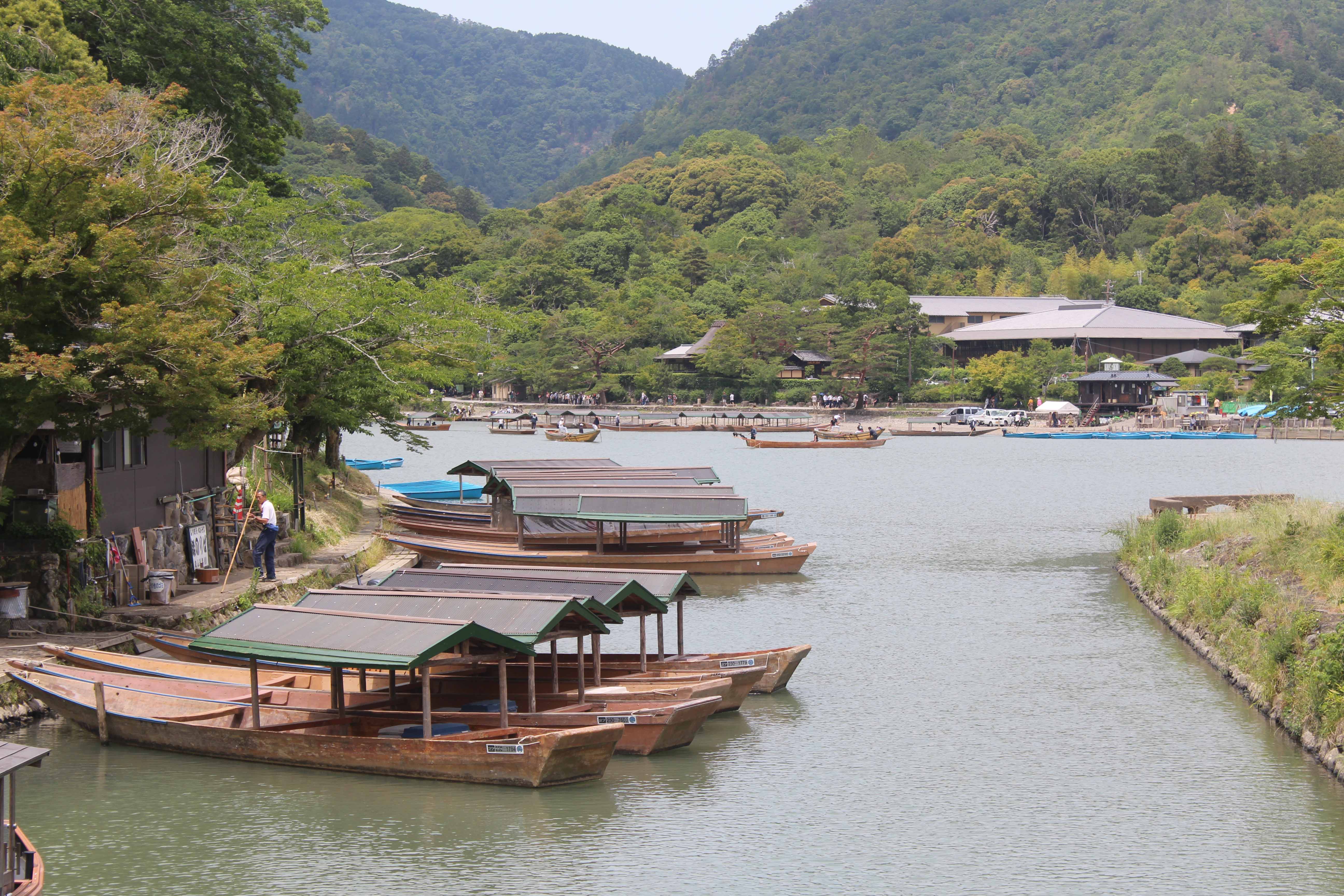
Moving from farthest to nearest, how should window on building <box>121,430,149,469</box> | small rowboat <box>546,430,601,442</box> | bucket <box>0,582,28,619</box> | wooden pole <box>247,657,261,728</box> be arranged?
small rowboat <box>546,430,601,442</box> < window on building <box>121,430,149,469</box> < bucket <box>0,582,28,619</box> < wooden pole <box>247,657,261,728</box>

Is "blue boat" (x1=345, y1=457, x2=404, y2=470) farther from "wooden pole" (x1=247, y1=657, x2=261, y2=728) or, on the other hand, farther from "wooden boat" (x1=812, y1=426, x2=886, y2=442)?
"wooden pole" (x1=247, y1=657, x2=261, y2=728)

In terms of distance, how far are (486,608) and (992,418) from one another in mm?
85705

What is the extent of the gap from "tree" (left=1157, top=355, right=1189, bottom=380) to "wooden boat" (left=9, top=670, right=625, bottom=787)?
96732mm

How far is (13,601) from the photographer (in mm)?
18438

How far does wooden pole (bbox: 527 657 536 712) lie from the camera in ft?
50.8

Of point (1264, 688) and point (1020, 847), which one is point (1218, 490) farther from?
point (1020, 847)

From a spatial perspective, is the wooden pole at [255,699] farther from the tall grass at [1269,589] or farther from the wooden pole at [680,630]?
the tall grass at [1269,589]

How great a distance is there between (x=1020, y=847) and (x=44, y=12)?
28338 mm

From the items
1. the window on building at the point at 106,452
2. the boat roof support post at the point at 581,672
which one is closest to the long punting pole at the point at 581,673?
the boat roof support post at the point at 581,672

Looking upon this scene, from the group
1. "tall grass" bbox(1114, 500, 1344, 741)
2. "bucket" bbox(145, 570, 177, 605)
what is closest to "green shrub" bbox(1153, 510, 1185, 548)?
"tall grass" bbox(1114, 500, 1344, 741)

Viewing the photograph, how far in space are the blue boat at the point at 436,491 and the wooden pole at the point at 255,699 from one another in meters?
25.0

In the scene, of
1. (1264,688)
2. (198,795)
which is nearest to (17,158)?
(198,795)

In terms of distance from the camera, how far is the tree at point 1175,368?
103 m

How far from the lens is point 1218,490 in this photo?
5459 centimetres
